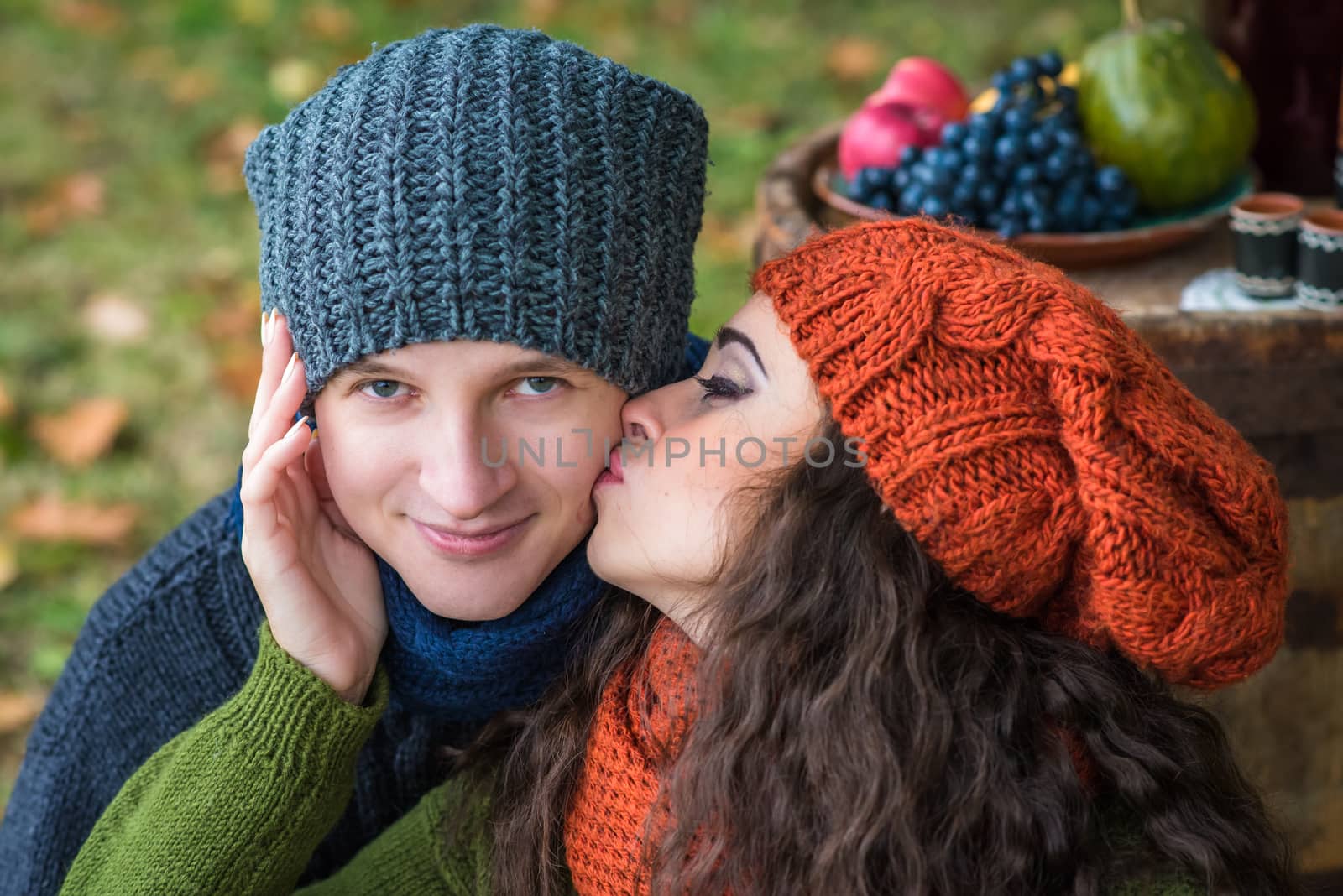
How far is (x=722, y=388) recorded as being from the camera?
68.3 inches

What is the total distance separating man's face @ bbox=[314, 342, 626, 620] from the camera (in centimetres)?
166

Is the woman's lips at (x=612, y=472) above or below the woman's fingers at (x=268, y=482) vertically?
below

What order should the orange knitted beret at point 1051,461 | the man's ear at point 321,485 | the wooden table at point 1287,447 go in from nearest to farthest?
1. the orange knitted beret at point 1051,461
2. the man's ear at point 321,485
3. the wooden table at point 1287,447

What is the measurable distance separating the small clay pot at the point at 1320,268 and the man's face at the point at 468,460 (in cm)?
119

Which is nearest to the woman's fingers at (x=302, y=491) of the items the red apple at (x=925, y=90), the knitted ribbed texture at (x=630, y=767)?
the knitted ribbed texture at (x=630, y=767)

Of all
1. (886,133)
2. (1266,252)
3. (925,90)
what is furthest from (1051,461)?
(925,90)

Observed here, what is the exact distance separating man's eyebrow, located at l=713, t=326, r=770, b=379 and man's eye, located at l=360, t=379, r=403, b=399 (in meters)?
0.42

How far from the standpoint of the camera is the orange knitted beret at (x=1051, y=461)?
4.84 feet

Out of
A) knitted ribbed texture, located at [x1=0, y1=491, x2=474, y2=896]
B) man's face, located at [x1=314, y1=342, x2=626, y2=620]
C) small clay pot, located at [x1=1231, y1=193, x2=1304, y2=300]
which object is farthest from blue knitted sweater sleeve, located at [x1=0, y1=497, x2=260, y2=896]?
small clay pot, located at [x1=1231, y1=193, x2=1304, y2=300]

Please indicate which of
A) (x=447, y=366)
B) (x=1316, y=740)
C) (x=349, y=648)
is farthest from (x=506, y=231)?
(x=1316, y=740)

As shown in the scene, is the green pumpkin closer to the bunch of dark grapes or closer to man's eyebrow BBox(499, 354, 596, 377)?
the bunch of dark grapes

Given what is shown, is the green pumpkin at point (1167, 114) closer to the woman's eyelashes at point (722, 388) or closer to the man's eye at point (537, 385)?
the woman's eyelashes at point (722, 388)

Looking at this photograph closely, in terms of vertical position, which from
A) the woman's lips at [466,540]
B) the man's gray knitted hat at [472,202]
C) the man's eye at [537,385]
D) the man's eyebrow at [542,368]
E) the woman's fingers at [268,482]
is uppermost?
the man's gray knitted hat at [472,202]

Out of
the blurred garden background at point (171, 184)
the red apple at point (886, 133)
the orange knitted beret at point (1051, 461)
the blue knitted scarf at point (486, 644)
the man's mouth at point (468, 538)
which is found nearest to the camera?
the orange knitted beret at point (1051, 461)
